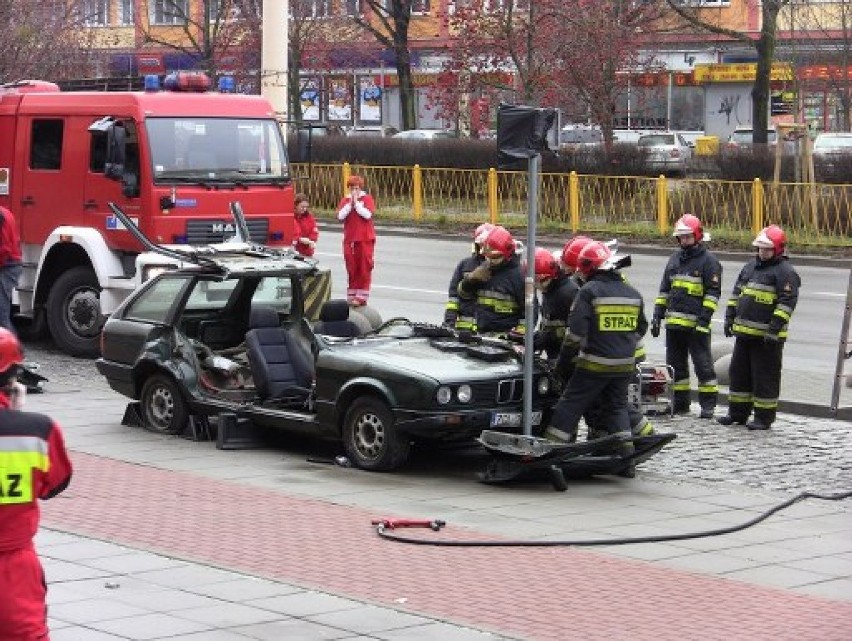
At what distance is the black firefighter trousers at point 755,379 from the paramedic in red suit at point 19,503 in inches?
379

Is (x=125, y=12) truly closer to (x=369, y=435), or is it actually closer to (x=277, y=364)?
(x=277, y=364)

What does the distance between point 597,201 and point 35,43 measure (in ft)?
40.7

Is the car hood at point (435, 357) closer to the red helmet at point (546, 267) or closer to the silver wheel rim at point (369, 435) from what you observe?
the silver wheel rim at point (369, 435)

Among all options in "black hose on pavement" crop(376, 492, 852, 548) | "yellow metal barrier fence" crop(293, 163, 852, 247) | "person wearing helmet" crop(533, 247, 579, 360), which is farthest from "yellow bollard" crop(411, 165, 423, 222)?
"black hose on pavement" crop(376, 492, 852, 548)

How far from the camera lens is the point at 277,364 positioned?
14.1 metres

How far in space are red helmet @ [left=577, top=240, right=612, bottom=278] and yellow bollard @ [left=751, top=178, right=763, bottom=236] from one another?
20442 millimetres

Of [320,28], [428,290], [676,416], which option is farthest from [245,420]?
[320,28]

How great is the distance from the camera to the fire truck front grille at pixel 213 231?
1967cm

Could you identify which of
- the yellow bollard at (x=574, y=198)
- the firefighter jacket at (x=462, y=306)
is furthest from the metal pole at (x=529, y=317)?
the yellow bollard at (x=574, y=198)

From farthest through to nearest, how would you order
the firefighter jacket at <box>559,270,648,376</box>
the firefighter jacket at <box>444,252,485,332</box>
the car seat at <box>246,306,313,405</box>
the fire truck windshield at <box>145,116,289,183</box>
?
1. the fire truck windshield at <box>145,116,289,183</box>
2. the firefighter jacket at <box>444,252,485,332</box>
3. the car seat at <box>246,306,313,405</box>
4. the firefighter jacket at <box>559,270,648,376</box>

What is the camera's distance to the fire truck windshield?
1969cm

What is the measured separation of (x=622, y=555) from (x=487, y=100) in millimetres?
39071

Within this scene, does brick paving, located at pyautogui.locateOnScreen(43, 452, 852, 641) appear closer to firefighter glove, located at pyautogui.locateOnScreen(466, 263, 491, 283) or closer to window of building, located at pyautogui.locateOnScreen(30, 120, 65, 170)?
firefighter glove, located at pyautogui.locateOnScreen(466, 263, 491, 283)

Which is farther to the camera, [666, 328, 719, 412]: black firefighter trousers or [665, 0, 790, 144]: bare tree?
[665, 0, 790, 144]: bare tree
